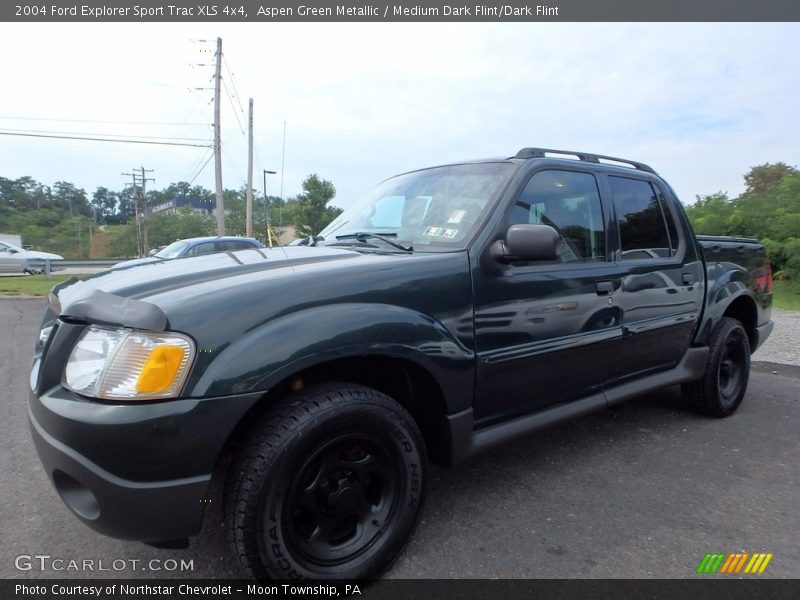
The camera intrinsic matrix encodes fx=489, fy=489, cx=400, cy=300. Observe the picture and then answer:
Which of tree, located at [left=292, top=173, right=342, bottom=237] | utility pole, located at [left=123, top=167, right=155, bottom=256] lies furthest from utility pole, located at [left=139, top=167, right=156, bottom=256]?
tree, located at [left=292, top=173, right=342, bottom=237]

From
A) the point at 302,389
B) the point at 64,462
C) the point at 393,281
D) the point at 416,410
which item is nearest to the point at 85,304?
the point at 64,462

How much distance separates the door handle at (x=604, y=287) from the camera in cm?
275

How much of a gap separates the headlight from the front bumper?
4cm

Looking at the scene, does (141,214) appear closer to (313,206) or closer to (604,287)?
(313,206)

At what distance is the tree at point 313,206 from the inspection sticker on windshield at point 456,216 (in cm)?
2711

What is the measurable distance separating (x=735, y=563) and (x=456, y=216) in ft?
6.48

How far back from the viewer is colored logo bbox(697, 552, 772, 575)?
204 cm

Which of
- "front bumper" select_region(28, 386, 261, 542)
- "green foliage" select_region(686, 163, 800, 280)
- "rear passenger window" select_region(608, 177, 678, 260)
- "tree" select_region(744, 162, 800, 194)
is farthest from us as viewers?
"tree" select_region(744, 162, 800, 194)

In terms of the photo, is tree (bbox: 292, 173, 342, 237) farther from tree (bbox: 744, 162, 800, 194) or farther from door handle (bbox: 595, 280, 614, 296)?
door handle (bbox: 595, 280, 614, 296)

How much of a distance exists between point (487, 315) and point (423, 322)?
0.38 meters

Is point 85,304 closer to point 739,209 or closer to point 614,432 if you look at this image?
point 614,432

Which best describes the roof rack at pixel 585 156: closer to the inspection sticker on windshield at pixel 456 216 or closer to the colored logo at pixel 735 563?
the inspection sticker on windshield at pixel 456 216

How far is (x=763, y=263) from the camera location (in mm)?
4180

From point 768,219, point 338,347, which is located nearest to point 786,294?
point 768,219
